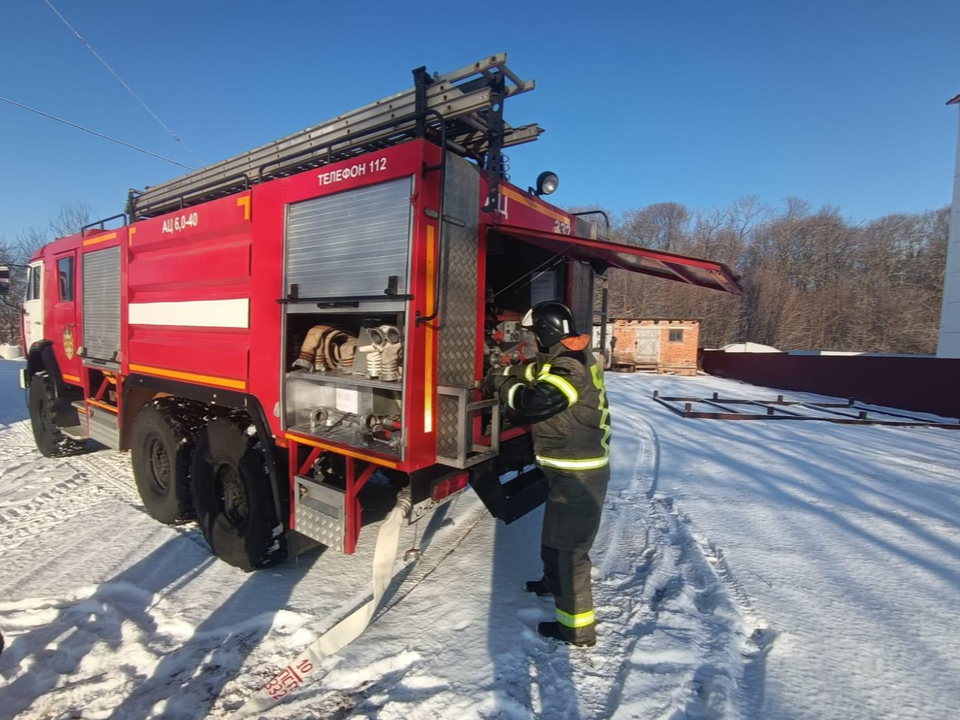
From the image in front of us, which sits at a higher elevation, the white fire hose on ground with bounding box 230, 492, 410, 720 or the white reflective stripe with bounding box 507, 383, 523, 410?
the white reflective stripe with bounding box 507, 383, 523, 410

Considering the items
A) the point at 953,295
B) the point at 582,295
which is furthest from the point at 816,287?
the point at 582,295

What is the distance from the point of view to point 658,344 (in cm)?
2416

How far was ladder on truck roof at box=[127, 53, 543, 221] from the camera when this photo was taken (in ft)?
9.19

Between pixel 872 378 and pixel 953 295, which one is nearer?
pixel 872 378

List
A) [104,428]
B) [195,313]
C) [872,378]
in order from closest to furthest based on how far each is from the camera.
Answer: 1. [195,313]
2. [104,428]
3. [872,378]

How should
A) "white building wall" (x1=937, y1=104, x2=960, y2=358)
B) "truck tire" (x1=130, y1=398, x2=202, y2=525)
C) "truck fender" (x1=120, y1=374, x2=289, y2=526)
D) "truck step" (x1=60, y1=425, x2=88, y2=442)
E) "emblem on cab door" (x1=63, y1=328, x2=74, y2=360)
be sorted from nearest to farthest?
"truck fender" (x1=120, y1=374, x2=289, y2=526) → "truck tire" (x1=130, y1=398, x2=202, y2=525) → "emblem on cab door" (x1=63, y1=328, x2=74, y2=360) → "truck step" (x1=60, y1=425, x2=88, y2=442) → "white building wall" (x1=937, y1=104, x2=960, y2=358)

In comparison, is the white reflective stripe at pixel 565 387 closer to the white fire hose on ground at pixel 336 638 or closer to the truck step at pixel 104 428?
the white fire hose on ground at pixel 336 638

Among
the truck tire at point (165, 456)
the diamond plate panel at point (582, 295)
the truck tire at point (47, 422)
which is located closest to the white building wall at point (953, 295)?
the diamond plate panel at point (582, 295)

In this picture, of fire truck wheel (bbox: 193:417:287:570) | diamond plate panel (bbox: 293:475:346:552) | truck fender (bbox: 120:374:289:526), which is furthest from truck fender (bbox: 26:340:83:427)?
diamond plate panel (bbox: 293:475:346:552)

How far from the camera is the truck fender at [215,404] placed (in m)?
3.33

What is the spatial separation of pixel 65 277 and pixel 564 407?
22.7 ft

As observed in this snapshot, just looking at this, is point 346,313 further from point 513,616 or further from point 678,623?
point 678,623

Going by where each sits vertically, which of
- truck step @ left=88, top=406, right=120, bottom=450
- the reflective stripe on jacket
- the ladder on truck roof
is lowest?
truck step @ left=88, top=406, right=120, bottom=450

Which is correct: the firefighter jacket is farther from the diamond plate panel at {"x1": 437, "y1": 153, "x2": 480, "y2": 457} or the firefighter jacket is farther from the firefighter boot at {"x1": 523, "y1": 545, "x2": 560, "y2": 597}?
the firefighter boot at {"x1": 523, "y1": 545, "x2": 560, "y2": 597}
